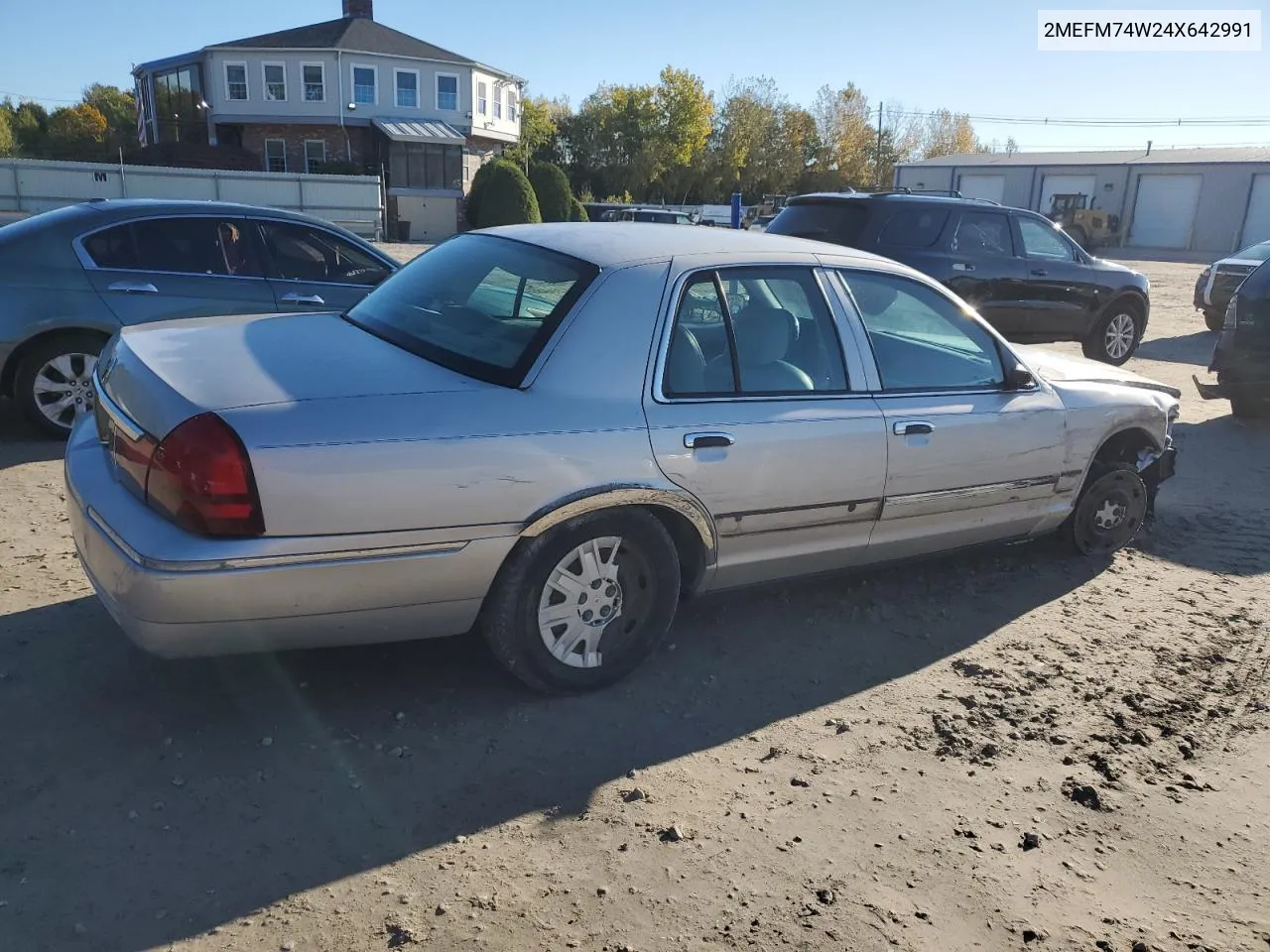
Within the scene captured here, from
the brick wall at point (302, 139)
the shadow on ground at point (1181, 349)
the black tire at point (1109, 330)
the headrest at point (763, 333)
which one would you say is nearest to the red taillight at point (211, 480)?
the headrest at point (763, 333)

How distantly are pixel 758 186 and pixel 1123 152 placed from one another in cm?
2223

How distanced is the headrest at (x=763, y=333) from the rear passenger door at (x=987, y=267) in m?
6.31

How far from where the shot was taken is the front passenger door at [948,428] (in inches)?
162

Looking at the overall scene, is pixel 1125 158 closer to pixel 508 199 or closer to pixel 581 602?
pixel 508 199

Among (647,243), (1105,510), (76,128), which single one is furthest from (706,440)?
(76,128)

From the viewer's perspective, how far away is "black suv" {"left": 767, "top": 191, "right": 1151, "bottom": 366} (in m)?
9.68

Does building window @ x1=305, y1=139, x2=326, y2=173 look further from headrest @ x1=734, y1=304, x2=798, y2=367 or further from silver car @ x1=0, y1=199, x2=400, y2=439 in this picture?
headrest @ x1=734, y1=304, x2=798, y2=367

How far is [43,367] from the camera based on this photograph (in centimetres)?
620

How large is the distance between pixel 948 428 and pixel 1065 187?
174 ft

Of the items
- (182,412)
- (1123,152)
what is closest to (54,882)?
(182,412)

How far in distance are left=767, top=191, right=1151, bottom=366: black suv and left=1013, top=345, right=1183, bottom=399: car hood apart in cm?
437

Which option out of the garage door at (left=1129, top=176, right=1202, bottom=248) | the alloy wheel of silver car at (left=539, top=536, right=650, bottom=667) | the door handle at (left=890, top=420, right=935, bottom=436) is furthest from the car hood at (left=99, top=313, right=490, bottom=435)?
the garage door at (left=1129, top=176, right=1202, bottom=248)

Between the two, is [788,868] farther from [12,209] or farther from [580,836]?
[12,209]

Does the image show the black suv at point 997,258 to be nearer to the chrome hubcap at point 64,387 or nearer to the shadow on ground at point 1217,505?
the shadow on ground at point 1217,505
